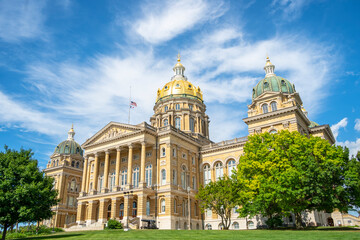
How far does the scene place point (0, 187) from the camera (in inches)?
1211

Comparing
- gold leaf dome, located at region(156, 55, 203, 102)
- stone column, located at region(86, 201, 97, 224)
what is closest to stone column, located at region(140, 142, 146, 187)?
stone column, located at region(86, 201, 97, 224)

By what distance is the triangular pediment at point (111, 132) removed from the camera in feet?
174

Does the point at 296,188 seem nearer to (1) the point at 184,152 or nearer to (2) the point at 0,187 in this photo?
(1) the point at 184,152

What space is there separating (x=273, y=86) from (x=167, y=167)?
905 inches

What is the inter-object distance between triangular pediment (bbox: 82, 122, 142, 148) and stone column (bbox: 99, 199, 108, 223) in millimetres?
10842

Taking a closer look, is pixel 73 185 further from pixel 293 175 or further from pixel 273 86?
pixel 293 175

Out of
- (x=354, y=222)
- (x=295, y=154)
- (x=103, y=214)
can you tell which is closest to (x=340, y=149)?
(x=295, y=154)

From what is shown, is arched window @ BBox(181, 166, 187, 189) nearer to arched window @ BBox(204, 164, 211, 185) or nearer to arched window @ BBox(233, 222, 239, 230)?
arched window @ BBox(204, 164, 211, 185)

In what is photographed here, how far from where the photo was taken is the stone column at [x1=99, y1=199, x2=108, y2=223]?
4962cm

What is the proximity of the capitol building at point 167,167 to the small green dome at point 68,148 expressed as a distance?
2539cm

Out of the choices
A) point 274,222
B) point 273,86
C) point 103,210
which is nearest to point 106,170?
point 103,210

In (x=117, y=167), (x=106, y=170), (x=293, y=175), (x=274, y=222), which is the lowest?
(x=274, y=222)

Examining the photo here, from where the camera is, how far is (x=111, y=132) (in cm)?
5588

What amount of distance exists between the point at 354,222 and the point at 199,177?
27797 mm
